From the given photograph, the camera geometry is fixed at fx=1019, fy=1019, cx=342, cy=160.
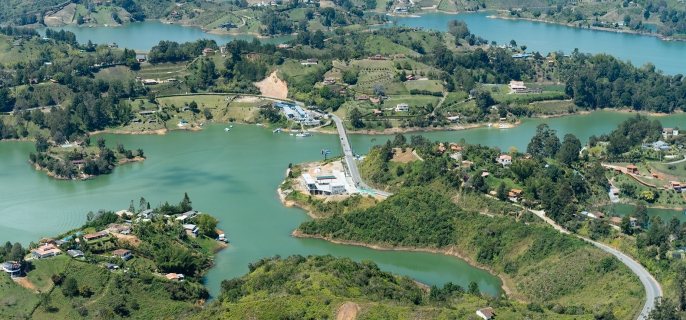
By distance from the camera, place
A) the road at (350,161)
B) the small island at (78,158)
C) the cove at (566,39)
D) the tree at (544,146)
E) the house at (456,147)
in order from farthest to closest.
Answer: the cove at (566,39)
the tree at (544,146)
the small island at (78,158)
the house at (456,147)
the road at (350,161)

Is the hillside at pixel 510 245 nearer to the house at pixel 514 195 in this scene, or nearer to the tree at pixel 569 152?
the house at pixel 514 195

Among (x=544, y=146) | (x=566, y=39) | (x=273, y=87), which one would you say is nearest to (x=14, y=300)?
(x=544, y=146)

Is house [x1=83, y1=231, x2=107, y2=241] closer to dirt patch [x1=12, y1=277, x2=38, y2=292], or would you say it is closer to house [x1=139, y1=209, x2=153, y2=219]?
house [x1=139, y1=209, x2=153, y2=219]

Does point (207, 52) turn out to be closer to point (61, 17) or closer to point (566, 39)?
point (61, 17)

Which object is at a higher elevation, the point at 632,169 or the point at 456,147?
the point at 456,147

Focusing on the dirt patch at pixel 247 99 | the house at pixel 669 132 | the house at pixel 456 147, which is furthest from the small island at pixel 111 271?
the house at pixel 669 132

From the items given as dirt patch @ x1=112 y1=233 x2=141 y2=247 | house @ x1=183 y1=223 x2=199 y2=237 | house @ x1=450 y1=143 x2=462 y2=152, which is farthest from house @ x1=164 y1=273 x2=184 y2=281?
house @ x1=450 y1=143 x2=462 y2=152

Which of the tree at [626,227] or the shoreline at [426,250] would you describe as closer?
the shoreline at [426,250]
